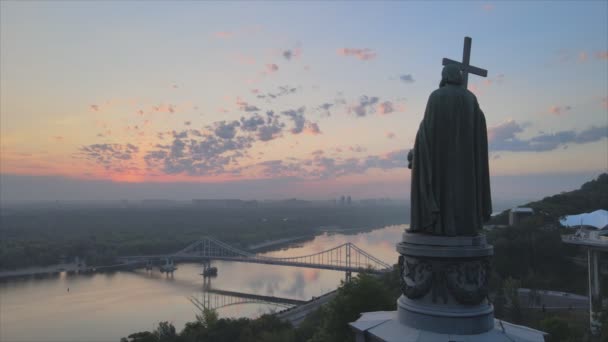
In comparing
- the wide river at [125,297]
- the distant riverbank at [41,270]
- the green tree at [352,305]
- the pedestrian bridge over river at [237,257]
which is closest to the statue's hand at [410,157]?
the green tree at [352,305]

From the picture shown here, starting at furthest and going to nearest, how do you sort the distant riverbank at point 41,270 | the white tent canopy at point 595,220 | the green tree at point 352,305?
the distant riverbank at point 41,270 → the white tent canopy at point 595,220 → the green tree at point 352,305

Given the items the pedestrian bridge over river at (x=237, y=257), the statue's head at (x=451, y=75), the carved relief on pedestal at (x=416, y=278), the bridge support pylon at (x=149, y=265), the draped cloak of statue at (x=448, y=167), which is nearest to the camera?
the carved relief on pedestal at (x=416, y=278)

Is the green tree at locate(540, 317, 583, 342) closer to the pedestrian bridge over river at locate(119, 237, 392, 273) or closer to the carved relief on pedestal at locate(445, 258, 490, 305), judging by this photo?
the carved relief on pedestal at locate(445, 258, 490, 305)

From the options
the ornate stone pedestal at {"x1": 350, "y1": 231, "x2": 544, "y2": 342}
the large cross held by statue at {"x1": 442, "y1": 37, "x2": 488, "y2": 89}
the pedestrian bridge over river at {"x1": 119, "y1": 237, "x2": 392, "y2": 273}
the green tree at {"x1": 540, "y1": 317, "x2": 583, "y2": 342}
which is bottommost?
the pedestrian bridge over river at {"x1": 119, "y1": 237, "x2": 392, "y2": 273}

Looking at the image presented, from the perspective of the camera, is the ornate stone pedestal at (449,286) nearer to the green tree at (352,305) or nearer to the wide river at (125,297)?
the green tree at (352,305)

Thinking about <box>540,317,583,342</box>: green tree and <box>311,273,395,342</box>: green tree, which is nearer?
<box>311,273,395,342</box>: green tree

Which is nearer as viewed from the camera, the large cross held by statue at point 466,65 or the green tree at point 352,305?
the large cross held by statue at point 466,65

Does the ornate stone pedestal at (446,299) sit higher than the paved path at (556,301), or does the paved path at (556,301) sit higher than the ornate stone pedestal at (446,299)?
the ornate stone pedestal at (446,299)

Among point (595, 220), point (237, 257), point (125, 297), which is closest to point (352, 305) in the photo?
point (595, 220)

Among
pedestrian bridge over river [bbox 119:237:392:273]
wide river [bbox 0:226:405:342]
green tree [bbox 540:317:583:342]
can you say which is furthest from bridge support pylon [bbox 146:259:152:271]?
green tree [bbox 540:317:583:342]
